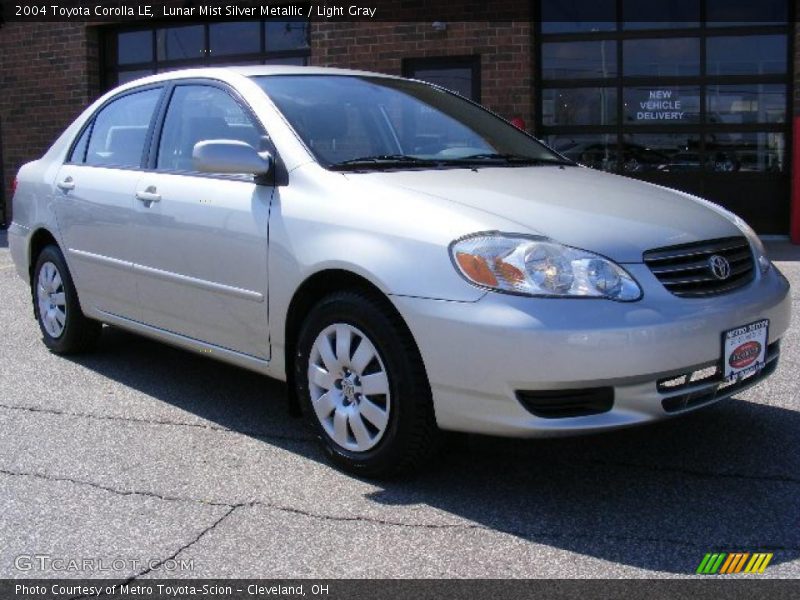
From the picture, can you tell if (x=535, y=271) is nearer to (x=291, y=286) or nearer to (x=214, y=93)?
(x=291, y=286)

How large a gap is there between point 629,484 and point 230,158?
6.63 ft

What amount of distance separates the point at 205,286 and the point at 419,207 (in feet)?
4.07

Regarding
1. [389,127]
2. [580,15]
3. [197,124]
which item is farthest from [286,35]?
[389,127]

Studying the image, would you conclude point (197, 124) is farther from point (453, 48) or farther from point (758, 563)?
point (453, 48)

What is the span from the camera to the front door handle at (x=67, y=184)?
5457 mm

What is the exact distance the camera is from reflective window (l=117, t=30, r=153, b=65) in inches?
539

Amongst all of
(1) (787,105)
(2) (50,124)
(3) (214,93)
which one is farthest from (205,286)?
(2) (50,124)

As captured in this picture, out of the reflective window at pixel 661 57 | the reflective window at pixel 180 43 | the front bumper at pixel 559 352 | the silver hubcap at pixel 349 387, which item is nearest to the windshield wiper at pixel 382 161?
the silver hubcap at pixel 349 387

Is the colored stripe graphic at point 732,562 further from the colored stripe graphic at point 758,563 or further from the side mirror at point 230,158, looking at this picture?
the side mirror at point 230,158

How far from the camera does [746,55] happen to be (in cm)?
1108

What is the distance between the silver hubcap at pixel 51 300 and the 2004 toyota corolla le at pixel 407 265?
552mm

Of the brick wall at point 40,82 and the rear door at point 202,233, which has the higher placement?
the brick wall at point 40,82

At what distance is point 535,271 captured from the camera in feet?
11.1

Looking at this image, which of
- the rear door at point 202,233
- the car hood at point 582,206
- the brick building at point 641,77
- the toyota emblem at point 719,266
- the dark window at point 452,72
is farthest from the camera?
the dark window at point 452,72
